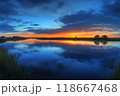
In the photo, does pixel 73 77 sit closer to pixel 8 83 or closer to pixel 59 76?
pixel 59 76

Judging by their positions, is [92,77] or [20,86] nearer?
[20,86]

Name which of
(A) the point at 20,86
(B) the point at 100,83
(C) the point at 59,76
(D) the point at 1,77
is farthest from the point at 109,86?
(D) the point at 1,77

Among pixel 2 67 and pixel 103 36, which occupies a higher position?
pixel 103 36

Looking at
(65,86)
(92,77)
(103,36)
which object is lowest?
(92,77)

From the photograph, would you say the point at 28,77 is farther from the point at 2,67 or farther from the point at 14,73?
the point at 2,67

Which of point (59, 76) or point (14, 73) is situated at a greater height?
point (14, 73)

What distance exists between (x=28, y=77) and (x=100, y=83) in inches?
238

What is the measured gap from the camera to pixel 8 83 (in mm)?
5461

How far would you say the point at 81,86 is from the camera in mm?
5379

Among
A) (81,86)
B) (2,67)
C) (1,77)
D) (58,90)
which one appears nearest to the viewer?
(58,90)

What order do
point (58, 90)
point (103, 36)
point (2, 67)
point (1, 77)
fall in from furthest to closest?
1. point (103, 36)
2. point (2, 67)
3. point (1, 77)
4. point (58, 90)

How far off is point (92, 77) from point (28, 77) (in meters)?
6.38

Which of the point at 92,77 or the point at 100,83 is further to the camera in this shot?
the point at 92,77

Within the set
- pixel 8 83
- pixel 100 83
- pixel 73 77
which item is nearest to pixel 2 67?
pixel 8 83
